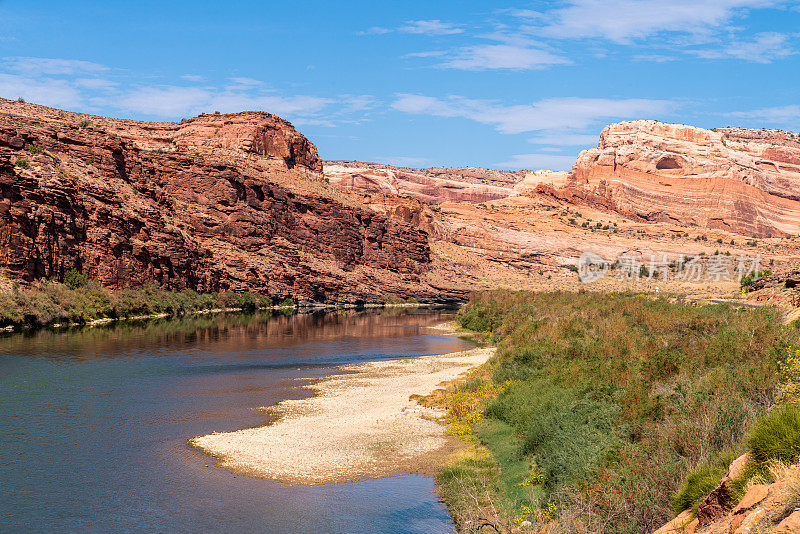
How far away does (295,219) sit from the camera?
107 metres

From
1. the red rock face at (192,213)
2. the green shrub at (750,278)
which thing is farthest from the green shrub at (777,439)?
the green shrub at (750,278)

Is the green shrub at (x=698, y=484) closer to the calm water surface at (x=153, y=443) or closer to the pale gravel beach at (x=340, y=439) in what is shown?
the calm water surface at (x=153, y=443)

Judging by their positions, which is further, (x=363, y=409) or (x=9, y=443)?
(x=363, y=409)

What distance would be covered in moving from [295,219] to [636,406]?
94.8 m

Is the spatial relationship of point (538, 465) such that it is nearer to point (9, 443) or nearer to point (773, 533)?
point (773, 533)

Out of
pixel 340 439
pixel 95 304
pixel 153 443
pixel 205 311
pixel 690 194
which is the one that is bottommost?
pixel 340 439

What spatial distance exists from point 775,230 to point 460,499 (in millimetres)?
204672

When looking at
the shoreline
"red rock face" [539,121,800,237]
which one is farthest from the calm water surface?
"red rock face" [539,121,800,237]

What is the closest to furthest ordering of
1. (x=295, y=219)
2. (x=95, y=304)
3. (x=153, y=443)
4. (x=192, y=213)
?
(x=153, y=443) → (x=95, y=304) → (x=192, y=213) → (x=295, y=219)

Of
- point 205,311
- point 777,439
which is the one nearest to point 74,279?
point 205,311

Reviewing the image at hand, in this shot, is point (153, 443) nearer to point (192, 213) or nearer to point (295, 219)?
point (192, 213)

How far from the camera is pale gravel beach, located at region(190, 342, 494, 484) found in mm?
18172

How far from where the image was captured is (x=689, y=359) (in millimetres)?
18781

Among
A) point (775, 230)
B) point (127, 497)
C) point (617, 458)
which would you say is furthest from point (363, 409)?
point (775, 230)
